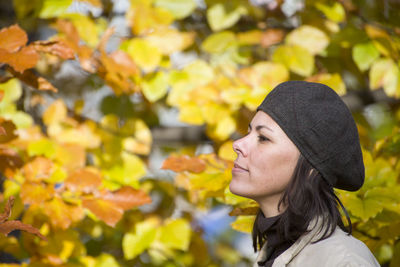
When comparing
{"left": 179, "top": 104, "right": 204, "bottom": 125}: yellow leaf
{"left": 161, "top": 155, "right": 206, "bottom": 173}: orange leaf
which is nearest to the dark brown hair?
{"left": 161, "top": 155, "right": 206, "bottom": 173}: orange leaf

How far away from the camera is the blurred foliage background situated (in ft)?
4.39

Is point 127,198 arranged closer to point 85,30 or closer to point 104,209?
point 104,209

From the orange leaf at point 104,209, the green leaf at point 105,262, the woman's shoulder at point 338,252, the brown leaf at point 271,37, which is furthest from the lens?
the brown leaf at point 271,37

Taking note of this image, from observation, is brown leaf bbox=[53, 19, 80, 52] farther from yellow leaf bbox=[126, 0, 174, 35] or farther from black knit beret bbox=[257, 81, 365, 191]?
black knit beret bbox=[257, 81, 365, 191]

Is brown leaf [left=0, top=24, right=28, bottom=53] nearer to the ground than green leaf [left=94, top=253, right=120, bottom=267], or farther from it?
farther from it

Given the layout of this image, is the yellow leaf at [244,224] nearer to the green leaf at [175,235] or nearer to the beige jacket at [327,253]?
the beige jacket at [327,253]

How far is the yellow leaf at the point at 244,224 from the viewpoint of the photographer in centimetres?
132

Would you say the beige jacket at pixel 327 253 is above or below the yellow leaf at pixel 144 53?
above

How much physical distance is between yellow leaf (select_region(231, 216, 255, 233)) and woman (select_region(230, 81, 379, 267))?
0.21 m

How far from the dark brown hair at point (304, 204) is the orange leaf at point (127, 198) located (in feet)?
1.47

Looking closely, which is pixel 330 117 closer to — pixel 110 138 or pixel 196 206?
pixel 110 138

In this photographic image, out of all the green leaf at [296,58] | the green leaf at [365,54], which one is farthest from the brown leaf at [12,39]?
the green leaf at [365,54]

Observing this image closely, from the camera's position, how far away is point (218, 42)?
1913mm

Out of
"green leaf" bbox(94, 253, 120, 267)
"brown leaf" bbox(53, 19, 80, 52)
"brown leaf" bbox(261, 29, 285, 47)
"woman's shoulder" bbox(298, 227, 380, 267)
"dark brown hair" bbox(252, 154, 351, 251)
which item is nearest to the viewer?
"woman's shoulder" bbox(298, 227, 380, 267)
